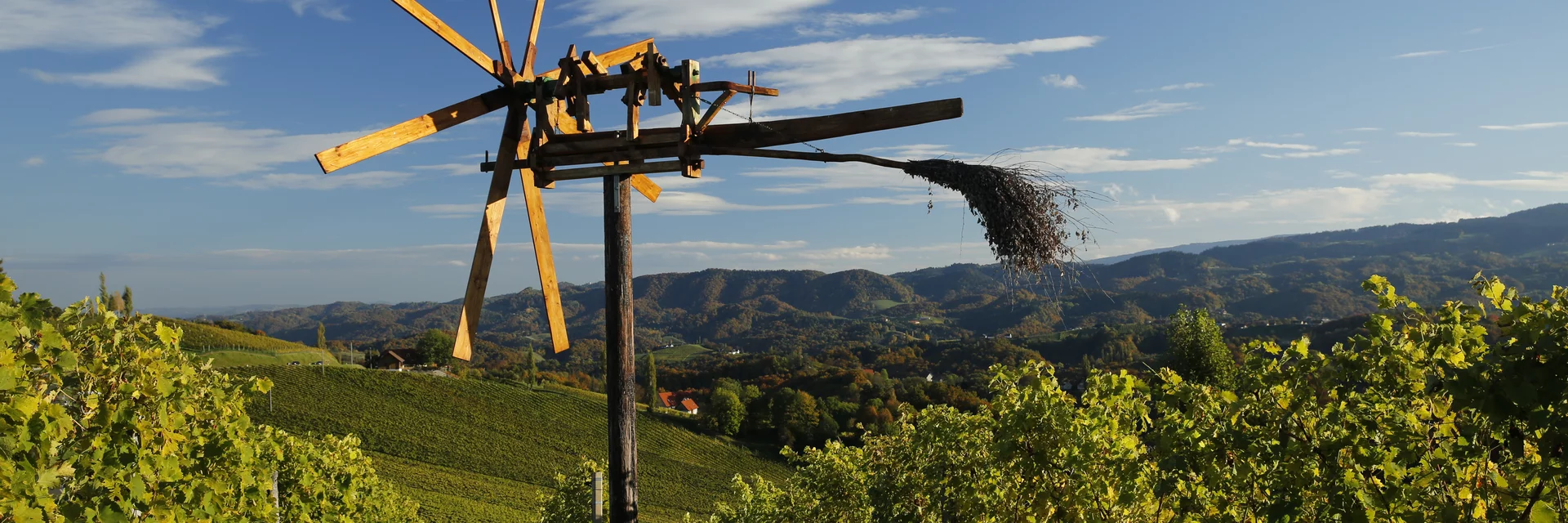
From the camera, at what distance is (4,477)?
3369 millimetres

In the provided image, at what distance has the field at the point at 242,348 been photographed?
200 ft

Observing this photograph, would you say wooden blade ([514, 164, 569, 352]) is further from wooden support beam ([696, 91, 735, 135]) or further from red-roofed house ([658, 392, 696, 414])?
red-roofed house ([658, 392, 696, 414])

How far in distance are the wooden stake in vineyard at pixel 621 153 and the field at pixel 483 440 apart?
2986 cm

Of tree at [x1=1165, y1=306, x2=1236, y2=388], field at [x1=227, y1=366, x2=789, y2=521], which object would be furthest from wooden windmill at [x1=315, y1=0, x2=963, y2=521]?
tree at [x1=1165, y1=306, x2=1236, y2=388]

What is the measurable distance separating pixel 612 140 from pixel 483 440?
168ft

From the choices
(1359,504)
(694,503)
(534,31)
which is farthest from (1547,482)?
(694,503)

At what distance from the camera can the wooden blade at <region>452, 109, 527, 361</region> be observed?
558cm

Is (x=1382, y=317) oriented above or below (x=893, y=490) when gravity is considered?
above

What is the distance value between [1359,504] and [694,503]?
42.7m

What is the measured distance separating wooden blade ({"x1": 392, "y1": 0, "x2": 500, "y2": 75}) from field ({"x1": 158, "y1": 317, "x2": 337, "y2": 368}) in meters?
63.2

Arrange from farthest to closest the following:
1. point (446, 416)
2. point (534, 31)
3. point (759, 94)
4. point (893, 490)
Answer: point (446, 416) < point (893, 490) < point (534, 31) < point (759, 94)

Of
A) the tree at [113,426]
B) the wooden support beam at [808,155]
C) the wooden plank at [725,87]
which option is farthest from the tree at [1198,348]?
the tree at [113,426]

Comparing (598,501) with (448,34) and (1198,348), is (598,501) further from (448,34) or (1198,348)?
(1198,348)

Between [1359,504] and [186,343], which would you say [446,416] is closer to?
[186,343]
